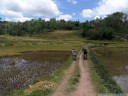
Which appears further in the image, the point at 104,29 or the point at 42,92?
the point at 104,29

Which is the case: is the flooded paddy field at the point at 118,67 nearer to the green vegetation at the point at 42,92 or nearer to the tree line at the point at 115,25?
the green vegetation at the point at 42,92

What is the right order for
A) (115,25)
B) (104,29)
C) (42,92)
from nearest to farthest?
(42,92)
(104,29)
(115,25)

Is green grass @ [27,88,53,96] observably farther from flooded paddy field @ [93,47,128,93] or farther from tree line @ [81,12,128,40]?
tree line @ [81,12,128,40]

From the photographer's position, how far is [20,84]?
2545cm

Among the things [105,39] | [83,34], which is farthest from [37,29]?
[105,39]

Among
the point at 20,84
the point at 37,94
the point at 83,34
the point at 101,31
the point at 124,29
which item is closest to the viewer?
the point at 37,94

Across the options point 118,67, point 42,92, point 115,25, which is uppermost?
point 115,25

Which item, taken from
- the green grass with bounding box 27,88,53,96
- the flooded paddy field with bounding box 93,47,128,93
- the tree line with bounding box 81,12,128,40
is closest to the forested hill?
the tree line with bounding box 81,12,128,40

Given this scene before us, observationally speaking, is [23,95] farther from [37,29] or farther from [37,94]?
[37,29]

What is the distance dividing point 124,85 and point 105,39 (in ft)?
375

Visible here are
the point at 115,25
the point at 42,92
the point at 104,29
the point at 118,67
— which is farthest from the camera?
the point at 115,25

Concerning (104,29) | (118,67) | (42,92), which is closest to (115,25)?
(104,29)

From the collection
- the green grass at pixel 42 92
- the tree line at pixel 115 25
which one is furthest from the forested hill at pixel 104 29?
the green grass at pixel 42 92

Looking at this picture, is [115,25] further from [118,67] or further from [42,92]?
[42,92]
